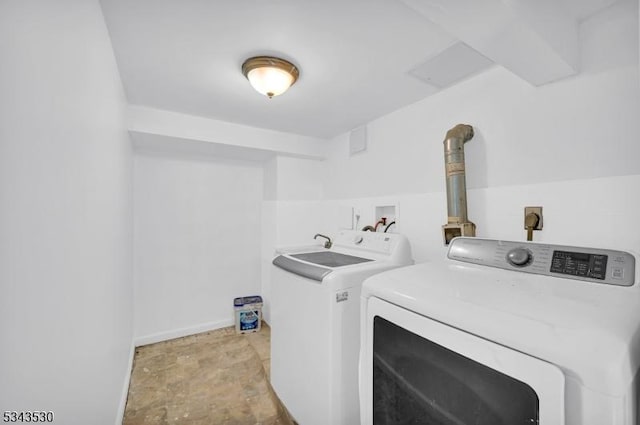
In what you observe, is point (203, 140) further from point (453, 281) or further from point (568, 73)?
point (568, 73)

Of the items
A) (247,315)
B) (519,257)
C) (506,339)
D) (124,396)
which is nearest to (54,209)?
(506,339)

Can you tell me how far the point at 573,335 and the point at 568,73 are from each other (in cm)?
126

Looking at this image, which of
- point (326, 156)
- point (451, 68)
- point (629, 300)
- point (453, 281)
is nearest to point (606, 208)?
point (629, 300)

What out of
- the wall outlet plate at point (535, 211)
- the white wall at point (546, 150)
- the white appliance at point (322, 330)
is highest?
the white wall at point (546, 150)

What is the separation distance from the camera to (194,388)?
194cm

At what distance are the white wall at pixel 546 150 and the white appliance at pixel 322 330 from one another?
0.52 meters

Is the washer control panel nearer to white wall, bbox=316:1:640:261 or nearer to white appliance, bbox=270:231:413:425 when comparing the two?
white wall, bbox=316:1:640:261

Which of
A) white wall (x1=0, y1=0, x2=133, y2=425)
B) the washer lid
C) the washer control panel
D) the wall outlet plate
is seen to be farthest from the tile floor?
the wall outlet plate

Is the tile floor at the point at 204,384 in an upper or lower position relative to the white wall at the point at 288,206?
lower

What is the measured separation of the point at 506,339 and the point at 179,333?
3.01 metres

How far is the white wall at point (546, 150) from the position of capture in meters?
1.10

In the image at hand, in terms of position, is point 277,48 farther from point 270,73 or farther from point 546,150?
point 546,150

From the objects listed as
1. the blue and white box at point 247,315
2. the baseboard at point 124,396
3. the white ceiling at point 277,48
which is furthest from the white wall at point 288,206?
the baseboard at point 124,396

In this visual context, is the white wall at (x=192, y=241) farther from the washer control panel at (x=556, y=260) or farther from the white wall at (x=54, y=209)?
the washer control panel at (x=556, y=260)
